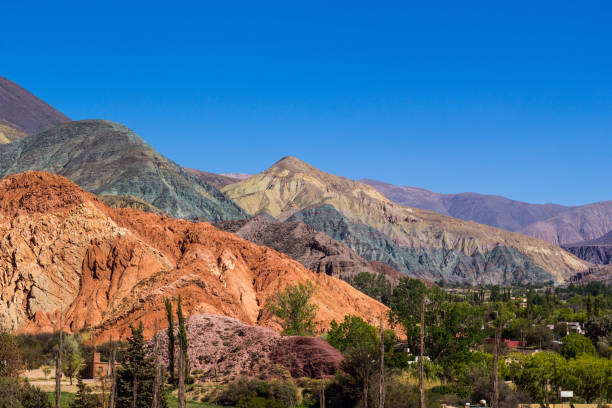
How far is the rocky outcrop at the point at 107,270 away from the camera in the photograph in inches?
2731

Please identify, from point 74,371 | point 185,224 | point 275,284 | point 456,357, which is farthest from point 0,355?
point 185,224


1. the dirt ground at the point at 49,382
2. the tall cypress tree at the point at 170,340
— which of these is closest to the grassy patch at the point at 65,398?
the dirt ground at the point at 49,382

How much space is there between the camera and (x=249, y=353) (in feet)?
178

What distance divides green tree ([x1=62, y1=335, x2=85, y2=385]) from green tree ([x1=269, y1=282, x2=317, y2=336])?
20975mm

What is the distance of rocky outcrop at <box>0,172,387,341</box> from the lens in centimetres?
6938

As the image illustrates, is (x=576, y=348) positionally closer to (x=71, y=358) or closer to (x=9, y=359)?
(x=71, y=358)

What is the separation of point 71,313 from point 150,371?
134 ft

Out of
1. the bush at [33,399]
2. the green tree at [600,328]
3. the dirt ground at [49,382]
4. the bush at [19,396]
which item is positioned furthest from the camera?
the green tree at [600,328]

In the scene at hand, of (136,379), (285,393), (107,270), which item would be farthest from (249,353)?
(107,270)

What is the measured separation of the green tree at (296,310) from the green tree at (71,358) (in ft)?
68.8

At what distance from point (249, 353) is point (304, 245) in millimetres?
96002

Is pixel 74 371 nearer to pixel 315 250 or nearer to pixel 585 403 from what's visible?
pixel 585 403

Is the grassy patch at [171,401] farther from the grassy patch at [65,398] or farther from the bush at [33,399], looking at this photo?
the bush at [33,399]

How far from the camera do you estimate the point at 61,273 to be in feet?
246
